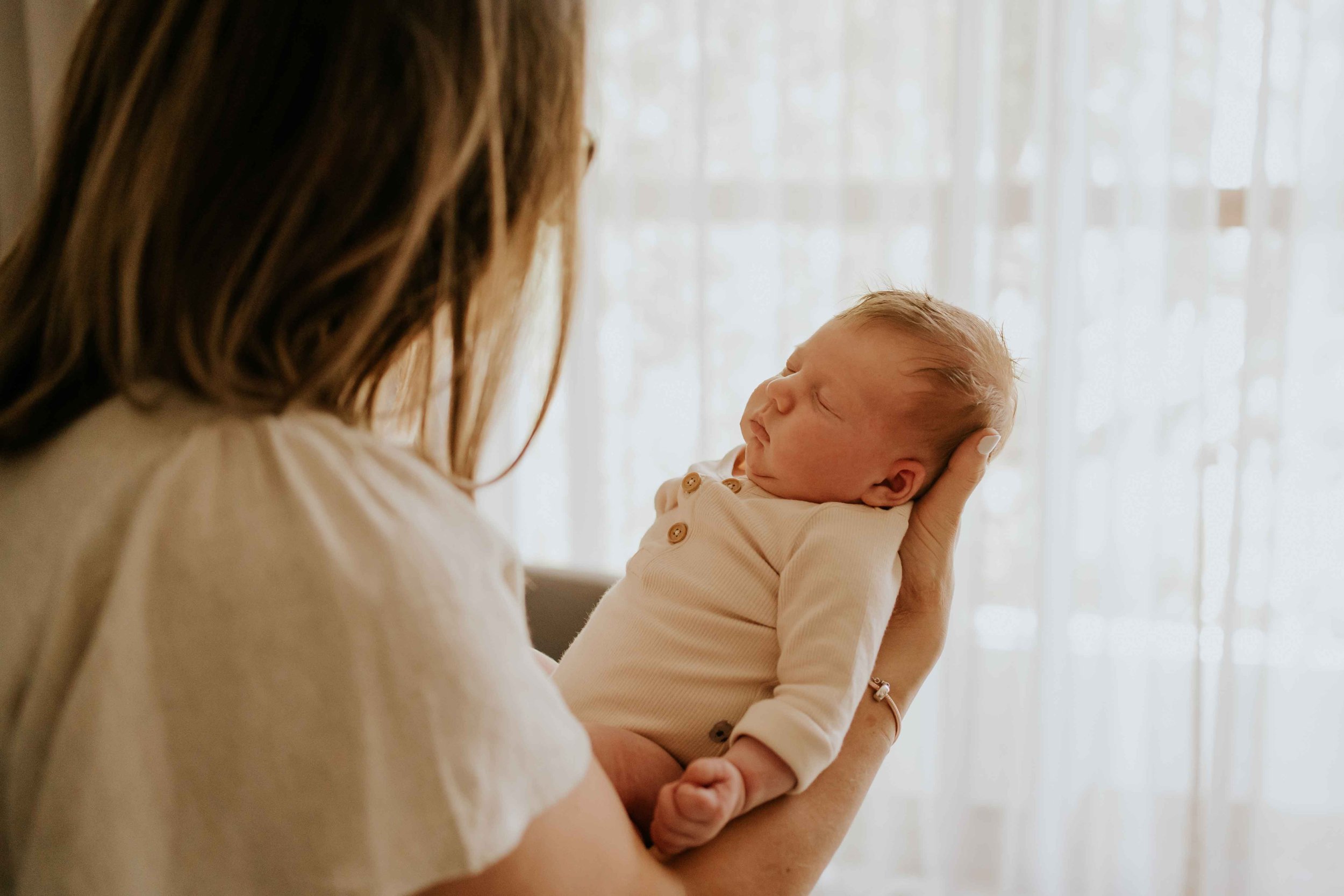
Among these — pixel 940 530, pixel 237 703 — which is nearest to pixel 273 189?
pixel 237 703

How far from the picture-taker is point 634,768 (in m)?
1.01

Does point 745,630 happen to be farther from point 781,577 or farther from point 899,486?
point 899,486

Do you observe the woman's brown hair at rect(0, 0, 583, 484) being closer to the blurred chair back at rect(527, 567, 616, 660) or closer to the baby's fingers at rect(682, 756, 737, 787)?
the baby's fingers at rect(682, 756, 737, 787)

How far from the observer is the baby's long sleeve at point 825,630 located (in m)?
0.98

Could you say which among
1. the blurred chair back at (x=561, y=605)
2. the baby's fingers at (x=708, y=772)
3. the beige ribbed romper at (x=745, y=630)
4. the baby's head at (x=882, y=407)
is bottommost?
the blurred chair back at (x=561, y=605)

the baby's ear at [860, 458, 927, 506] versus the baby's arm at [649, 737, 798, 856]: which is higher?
the baby's ear at [860, 458, 927, 506]

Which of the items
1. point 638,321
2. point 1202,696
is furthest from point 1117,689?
point 638,321

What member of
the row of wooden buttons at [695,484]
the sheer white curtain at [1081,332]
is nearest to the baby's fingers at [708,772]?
the row of wooden buttons at [695,484]

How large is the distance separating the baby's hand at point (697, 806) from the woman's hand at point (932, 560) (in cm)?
32

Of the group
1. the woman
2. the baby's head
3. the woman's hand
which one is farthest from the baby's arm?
the baby's head

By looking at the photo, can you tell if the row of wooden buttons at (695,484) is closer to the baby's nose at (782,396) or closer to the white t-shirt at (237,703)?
the baby's nose at (782,396)

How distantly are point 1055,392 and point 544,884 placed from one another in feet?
5.82

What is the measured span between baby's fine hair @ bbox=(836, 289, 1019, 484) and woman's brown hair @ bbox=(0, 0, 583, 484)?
66cm

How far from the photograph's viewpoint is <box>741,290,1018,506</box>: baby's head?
1208mm
